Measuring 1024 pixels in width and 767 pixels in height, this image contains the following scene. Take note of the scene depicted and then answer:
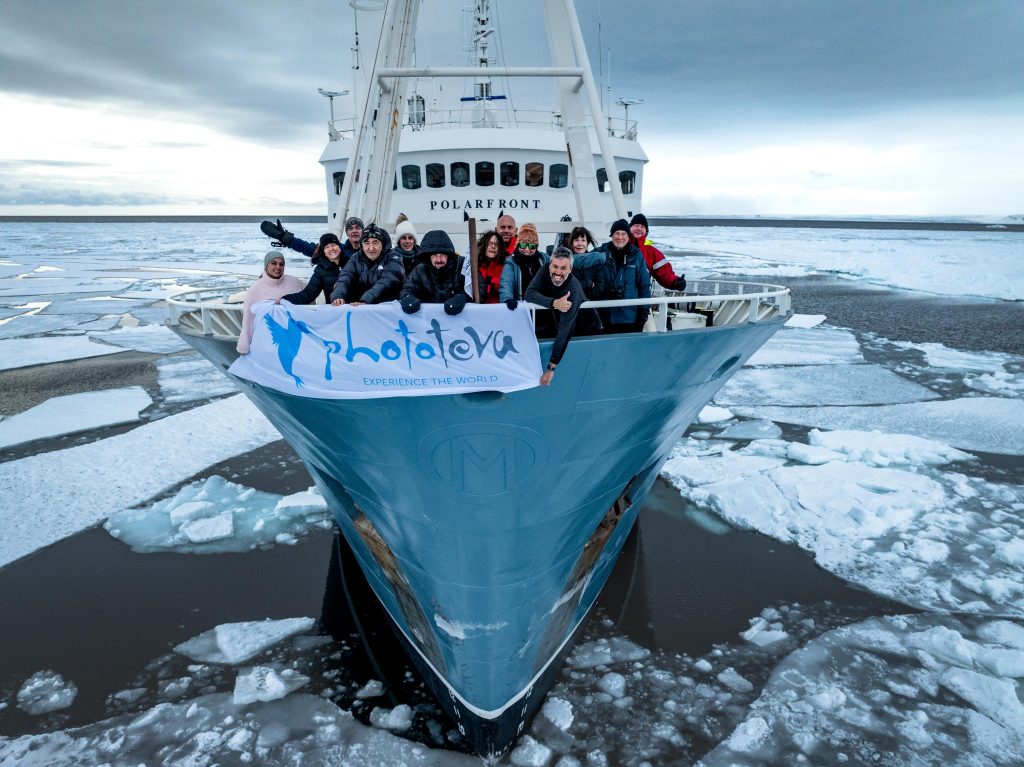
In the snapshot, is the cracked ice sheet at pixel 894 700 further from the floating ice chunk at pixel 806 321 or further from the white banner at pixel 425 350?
the floating ice chunk at pixel 806 321

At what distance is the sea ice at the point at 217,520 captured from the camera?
757 centimetres

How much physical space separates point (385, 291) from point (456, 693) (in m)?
3.15

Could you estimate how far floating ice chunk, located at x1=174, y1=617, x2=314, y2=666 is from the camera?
5676 millimetres

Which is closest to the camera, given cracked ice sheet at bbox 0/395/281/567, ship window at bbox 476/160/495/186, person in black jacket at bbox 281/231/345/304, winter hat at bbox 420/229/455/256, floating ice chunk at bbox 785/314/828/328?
winter hat at bbox 420/229/455/256

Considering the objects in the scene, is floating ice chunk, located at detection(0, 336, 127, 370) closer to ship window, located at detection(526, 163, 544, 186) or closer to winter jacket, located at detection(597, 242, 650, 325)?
ship window, located at detection(526, 163, 544, 186)

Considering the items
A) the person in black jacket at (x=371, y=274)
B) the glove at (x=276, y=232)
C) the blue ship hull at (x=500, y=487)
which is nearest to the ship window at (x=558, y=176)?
the blue ship hull at (x=500, y=487)

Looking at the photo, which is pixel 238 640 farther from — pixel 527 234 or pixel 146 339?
pixel 146 339

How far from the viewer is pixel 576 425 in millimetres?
4402

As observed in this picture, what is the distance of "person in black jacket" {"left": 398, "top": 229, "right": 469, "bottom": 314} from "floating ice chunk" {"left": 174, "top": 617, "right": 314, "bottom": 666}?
148 inches

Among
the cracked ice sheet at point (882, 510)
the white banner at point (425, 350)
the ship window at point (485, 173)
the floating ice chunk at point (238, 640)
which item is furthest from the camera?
the ship window at point (485, 173)

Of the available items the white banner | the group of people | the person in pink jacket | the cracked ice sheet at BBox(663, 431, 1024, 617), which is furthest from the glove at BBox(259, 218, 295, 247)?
the cracked ice sheet at BBox(663, 431, 1024, 617)

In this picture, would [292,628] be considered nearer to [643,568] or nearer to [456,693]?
[456,693]

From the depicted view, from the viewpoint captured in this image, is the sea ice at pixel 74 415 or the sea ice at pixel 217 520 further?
the sea ice at pixel 74 415

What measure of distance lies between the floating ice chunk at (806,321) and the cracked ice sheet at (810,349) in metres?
0.63
